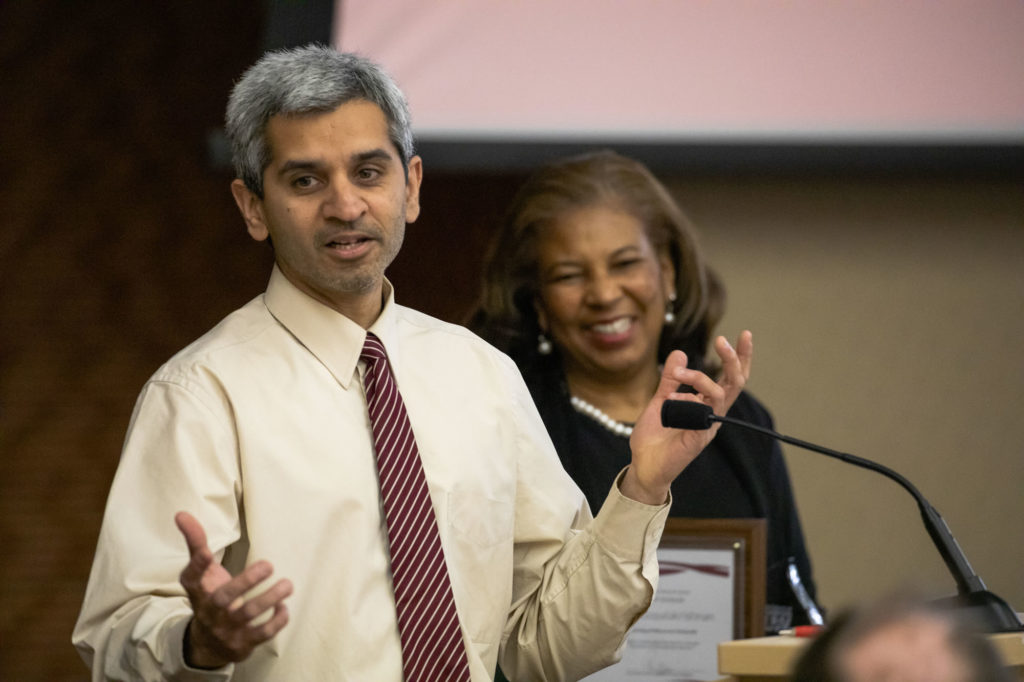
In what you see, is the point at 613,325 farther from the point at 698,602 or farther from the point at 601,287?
the point at 698,602

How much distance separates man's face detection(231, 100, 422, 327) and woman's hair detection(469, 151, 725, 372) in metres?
0.94

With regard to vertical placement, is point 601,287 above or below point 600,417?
above

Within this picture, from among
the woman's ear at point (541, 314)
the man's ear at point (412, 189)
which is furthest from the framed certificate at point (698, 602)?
the man's ear at point (412, 189)

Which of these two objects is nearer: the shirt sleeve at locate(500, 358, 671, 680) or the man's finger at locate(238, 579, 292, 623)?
the man's finger at locate(238, 579, 292, 623)

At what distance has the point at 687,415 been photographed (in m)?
1.58

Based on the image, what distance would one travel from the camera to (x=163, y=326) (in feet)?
12.9

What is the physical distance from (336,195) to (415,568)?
0.49m

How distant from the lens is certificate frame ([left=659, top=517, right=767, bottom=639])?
233 centimetres

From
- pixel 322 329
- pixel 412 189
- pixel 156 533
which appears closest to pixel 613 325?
pixel 412 189

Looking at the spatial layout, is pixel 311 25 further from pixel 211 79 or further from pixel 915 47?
pixel 915 47

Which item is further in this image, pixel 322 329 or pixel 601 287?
pixel 601 287

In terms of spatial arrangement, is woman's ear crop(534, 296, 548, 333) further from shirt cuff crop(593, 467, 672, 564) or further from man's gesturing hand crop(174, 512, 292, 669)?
man's gesturing hand crop(174, 512, 292, 669)

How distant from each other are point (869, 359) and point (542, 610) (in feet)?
6.78

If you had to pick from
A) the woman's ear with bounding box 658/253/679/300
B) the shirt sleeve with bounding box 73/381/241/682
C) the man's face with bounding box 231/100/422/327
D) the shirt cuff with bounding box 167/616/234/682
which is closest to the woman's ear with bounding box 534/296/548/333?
the woman's ear with bounding box 658/253/679/300
